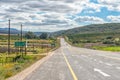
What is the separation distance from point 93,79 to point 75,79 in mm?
927

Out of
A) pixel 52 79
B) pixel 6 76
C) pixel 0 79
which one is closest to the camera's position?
pixel 0 79

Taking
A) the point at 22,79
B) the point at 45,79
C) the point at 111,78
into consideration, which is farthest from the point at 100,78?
the point at 22,79

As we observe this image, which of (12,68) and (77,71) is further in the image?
(12,68)

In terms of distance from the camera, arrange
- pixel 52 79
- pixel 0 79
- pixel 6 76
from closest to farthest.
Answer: pixel 0 79, pixel 52 79, pixel 6 76

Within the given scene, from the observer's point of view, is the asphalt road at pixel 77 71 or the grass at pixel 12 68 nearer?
the asphalt road at pixel 77 71

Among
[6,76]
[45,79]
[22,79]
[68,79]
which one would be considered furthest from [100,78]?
[6,76]

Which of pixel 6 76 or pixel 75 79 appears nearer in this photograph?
pixel 75 79

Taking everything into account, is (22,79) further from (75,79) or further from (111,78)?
(111,78)

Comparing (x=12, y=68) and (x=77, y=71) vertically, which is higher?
(x=77, y=71)

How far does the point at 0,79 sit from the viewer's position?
16.2m

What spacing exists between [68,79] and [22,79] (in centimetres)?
250

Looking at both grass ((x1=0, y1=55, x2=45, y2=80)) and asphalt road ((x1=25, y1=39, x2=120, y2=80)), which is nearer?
asphalt road ((x1=25, y1=39, x2=120, y2=80))

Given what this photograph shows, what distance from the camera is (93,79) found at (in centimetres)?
1708

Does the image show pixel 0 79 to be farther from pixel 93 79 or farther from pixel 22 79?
pixel 93 79
